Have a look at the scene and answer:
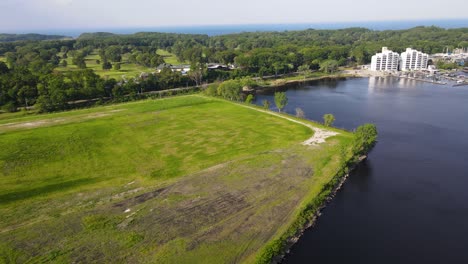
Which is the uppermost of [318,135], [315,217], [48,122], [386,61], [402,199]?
[386,61]

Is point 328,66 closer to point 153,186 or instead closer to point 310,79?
point 310,79

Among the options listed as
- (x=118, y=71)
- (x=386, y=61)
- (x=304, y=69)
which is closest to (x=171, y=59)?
(x=118, y=71)

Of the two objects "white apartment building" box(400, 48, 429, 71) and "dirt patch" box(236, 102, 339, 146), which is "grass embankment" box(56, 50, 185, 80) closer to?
"dirt patch" box(236, 102, 339, 146)

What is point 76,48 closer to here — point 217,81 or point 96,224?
point 217,81

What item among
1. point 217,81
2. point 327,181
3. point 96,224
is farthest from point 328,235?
point 217,81

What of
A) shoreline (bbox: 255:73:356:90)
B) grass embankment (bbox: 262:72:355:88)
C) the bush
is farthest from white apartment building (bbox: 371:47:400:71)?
the bush

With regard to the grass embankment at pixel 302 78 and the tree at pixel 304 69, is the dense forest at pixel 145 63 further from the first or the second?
the grass embankment at pixel 302 78

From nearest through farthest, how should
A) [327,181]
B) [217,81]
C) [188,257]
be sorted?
[188,257] < [327,181] < [217,81]
